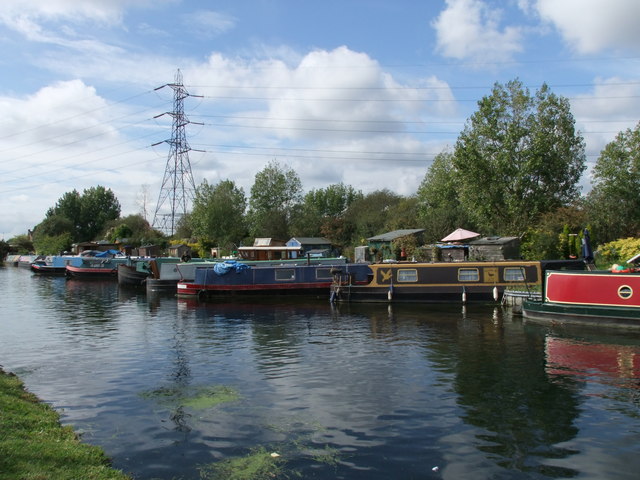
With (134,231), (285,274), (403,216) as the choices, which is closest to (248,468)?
(285,274)

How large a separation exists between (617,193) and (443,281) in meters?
15.8

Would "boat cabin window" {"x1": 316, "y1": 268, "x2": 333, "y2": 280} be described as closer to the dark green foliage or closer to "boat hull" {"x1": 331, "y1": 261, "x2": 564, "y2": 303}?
"boat hull" {"x1": 331, "y1": 261, "x2": 564, "y2": 303}

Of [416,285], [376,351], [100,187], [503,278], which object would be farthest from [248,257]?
[100,187]

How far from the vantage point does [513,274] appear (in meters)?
26.7

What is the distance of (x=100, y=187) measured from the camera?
4141 inches

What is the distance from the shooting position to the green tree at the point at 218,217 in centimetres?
6733

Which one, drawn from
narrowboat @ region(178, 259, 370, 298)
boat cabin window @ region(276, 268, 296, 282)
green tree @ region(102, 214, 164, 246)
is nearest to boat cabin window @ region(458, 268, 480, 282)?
narrowboat @ region(178, 259, 370, 298)

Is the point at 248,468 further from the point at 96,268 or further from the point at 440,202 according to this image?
the point at 440,202

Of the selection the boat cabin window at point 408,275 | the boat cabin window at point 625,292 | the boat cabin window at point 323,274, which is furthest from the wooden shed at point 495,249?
the boat cabin window at point 625,292

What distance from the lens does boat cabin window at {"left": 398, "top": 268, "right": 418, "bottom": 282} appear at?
27875 mm

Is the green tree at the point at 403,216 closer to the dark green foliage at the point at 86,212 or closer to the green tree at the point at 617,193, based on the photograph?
the green tree at the point at 617,193

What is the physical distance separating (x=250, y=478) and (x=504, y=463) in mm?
3835

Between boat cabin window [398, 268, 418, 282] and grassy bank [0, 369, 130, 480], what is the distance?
20.7m

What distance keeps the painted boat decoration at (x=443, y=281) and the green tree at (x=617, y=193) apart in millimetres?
10589
